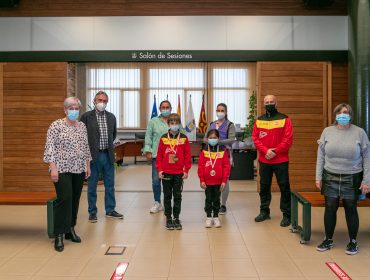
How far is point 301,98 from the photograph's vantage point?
7512mm

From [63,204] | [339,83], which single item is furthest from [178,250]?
[339,83]

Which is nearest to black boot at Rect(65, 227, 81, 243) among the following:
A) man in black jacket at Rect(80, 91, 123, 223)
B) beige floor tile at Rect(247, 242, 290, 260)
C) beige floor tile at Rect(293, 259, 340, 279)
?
man in black jacket at Rect(80, 91, 123, 223)

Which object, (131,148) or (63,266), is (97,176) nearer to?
(63,266)

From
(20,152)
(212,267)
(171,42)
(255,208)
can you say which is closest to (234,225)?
(255,208)

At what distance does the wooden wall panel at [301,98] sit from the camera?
7516 millimetres

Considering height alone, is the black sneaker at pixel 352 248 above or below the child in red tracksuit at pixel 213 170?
below

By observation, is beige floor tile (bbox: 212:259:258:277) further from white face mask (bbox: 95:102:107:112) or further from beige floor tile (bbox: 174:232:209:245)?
white face mask (bbox: 95:102:107:112)

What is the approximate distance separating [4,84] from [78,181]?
13.1 ft

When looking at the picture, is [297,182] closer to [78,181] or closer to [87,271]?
[78,181]

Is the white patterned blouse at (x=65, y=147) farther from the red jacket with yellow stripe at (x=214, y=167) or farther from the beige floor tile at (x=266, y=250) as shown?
the beige floor tile at (x=266, y=250)

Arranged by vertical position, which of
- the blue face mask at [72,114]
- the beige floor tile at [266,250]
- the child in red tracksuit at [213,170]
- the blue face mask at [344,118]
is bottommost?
the beige floor tile at [266,250]

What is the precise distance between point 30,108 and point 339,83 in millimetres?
5219

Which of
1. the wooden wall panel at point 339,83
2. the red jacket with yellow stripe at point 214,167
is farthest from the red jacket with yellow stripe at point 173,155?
the wooden wall panel at point 339,83

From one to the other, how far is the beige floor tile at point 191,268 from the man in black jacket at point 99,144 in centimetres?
Result: 191
